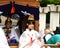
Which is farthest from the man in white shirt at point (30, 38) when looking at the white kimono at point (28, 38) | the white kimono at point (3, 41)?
the white kimono at point (3, 41)

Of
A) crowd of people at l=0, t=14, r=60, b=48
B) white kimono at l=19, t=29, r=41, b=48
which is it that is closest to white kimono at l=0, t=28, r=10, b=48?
crowd of people at l=0, t=14, r=60, b=48

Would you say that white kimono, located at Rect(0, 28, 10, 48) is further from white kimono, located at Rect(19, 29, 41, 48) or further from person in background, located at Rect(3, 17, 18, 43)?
white kimono, located at Rect(19, 29, 41, 48)

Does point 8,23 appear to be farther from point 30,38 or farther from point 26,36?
point 30,38

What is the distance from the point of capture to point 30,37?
11.1 meters

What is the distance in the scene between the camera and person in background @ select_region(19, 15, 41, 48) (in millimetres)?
10992

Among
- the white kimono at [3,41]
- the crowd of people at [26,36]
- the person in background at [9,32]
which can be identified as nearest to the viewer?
the white kimono at [3,41]

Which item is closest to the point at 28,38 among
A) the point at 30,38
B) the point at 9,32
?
the point at 30,38

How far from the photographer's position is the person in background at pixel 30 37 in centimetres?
1099

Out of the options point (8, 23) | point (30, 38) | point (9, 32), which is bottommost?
point (30, 38)

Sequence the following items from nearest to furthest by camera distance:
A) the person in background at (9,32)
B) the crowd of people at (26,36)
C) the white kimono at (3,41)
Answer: the white kimono at (3,41) → the crowd of people at (26,36) → the person in background at (9,32)

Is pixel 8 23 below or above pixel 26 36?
above

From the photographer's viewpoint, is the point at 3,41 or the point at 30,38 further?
the point at 30,38

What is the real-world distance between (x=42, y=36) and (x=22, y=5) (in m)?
1.18

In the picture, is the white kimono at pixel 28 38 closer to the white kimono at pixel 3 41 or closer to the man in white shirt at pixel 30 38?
the man in white shirt at pixel 30 38
